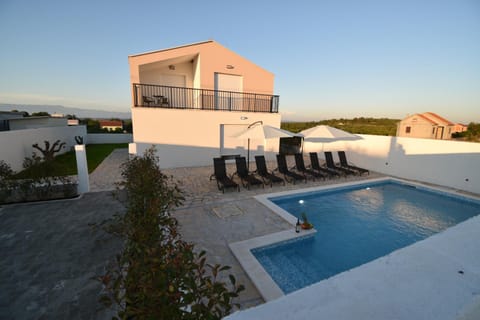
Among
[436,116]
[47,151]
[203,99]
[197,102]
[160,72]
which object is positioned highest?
[160,72]

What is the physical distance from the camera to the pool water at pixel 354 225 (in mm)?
4488

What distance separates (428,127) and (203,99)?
29911 millimetres

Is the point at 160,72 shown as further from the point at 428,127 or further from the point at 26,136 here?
the point at 428,127

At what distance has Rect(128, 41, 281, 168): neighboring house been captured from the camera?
1128 cm

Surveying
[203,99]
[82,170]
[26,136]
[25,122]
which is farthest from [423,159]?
[25,122]

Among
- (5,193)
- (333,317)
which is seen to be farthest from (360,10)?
(5,193)

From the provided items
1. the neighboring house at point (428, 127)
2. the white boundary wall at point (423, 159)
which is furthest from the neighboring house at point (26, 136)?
the neighboring house at point (428, 127)

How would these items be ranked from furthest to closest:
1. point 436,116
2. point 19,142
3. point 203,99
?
point 436,116 → point 203,99 → point 19,142

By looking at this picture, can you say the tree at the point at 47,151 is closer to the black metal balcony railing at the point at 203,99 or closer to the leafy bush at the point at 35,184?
the leafy bush at the point at 35,184

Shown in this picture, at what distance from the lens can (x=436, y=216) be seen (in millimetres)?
7145

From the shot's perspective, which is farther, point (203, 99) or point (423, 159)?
point (203, 99)

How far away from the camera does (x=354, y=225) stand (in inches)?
252

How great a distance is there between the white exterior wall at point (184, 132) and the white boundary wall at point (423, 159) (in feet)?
21.6

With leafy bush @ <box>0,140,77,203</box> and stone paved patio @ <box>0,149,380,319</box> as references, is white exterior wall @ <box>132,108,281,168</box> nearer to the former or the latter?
Answer: stone paved patio @ <box>0,149,380,319</box>
